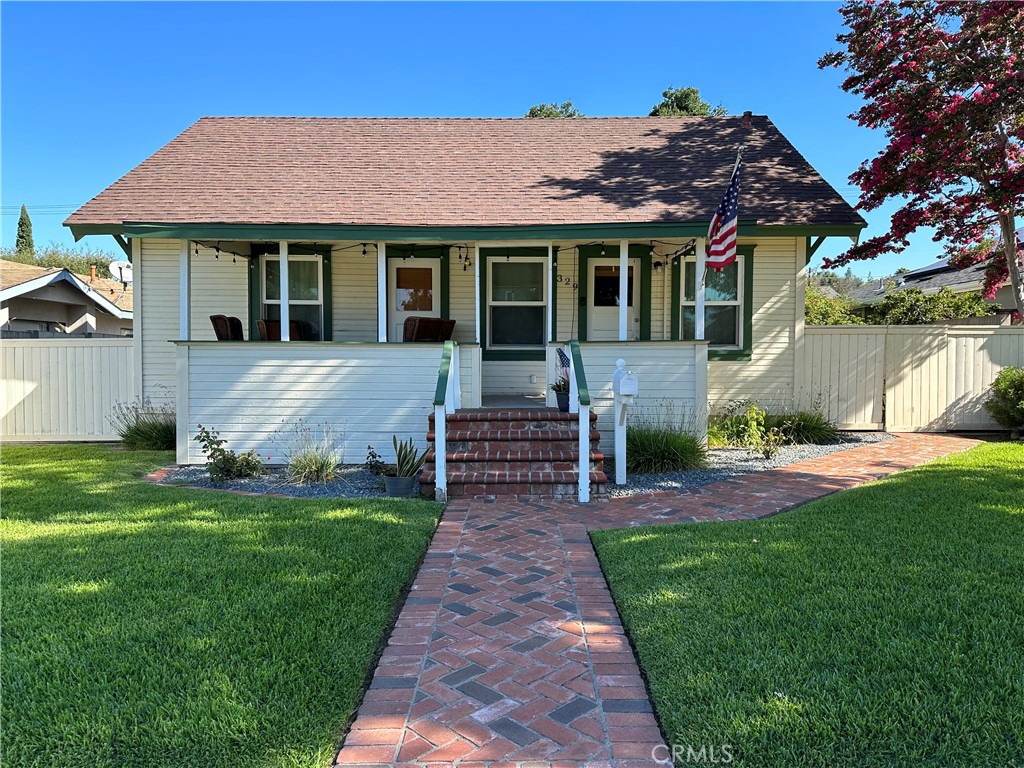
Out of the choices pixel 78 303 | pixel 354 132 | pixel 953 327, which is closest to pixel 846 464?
pixel 953 327

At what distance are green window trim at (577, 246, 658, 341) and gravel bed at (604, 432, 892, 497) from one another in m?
2.76

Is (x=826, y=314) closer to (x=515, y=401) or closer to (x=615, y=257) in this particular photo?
(x=615, y=257)

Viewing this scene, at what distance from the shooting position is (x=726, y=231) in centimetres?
773

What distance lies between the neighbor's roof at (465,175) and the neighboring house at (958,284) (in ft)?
20.3

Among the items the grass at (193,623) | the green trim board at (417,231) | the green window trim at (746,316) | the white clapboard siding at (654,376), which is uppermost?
the green trim board at (417,231)

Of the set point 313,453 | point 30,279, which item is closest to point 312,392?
point 313,453

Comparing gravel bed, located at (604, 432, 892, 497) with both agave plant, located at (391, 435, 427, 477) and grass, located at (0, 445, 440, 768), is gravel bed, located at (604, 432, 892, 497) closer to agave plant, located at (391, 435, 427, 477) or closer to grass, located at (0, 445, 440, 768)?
agave plant, located at (391, 435, 427, 477)

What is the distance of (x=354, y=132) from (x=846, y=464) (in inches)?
419

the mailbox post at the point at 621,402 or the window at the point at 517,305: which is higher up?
the window at the point at 517,305

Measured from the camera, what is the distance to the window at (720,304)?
10.4 metres

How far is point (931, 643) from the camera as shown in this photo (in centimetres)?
293

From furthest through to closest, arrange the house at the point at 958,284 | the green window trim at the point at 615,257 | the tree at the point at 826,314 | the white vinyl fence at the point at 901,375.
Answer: the tree at the point at 826,314
the house at the point at 958,284
the green window trim at the point at 615,257
the white vinyl fence at the point at 901,375

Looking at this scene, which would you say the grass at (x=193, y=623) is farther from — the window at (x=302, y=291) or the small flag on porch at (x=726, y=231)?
the window at (x=302, y=291)

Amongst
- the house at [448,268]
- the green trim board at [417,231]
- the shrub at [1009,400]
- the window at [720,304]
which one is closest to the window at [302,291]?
the house at [448,268]
